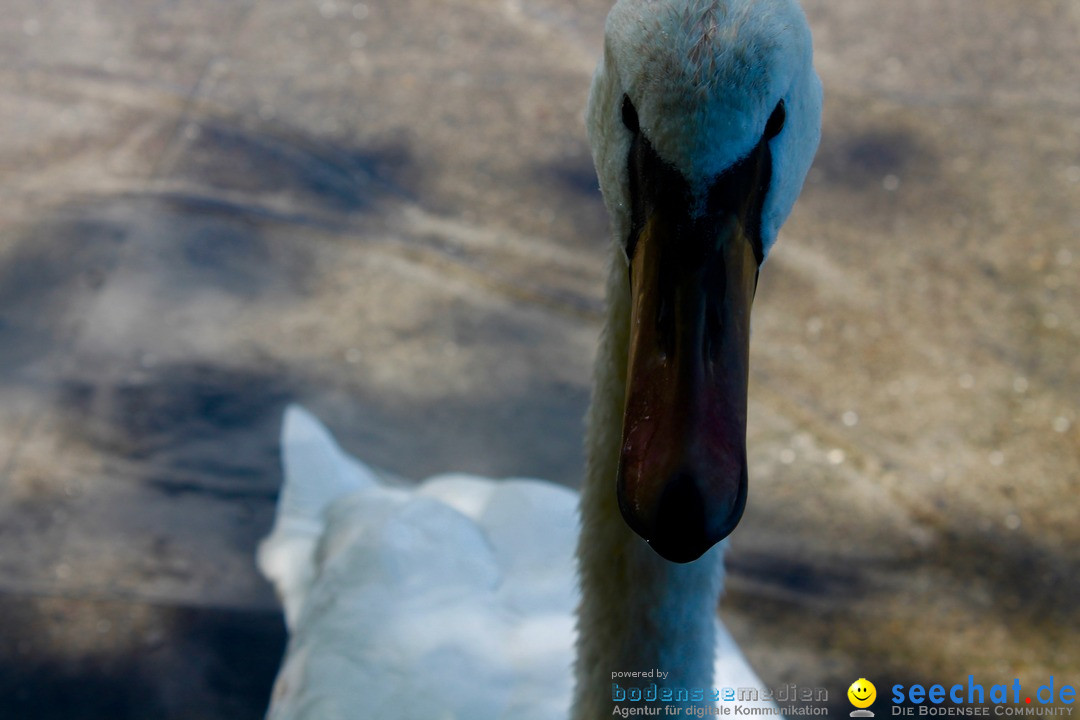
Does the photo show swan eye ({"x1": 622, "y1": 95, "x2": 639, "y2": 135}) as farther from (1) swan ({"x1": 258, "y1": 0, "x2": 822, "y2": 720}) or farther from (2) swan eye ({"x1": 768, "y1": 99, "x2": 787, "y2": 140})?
(2) swan eye ({"x1": 768, "y1": 99, "x2": 787, "y2": 140})

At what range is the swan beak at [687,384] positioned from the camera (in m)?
1.11

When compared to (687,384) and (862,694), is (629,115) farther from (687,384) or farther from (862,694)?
(862,694)

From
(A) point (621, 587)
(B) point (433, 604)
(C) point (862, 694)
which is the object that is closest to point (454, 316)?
(B) point (433, 604)

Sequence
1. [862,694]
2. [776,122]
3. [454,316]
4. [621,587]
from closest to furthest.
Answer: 1. [776,122]
2. [621,587]
3. [862,694]
4. [454,316]

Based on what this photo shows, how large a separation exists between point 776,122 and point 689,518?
47 cm

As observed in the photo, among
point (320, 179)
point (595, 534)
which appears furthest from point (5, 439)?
point (595, 534)

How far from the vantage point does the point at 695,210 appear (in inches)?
46.8

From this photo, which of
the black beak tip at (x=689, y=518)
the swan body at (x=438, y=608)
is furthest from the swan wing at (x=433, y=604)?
the black beak tip at (x=689, y=518)

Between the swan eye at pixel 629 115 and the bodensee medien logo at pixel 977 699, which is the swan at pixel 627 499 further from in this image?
the bodensee medien logo at pixel 977 699

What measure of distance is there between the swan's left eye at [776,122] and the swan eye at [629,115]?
5.9 inches

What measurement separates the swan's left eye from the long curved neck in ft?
1.06

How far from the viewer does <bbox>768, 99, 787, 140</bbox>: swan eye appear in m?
1.20

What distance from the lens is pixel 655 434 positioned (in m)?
1.16

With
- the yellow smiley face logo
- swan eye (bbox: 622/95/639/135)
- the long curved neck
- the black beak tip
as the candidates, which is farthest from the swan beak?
the yellow smiley face logo
